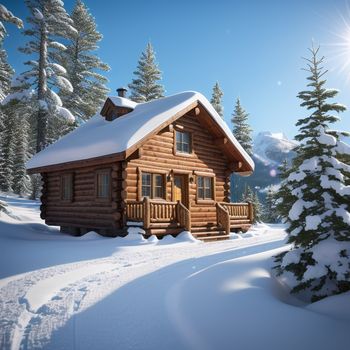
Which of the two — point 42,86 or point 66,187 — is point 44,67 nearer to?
point 42,86

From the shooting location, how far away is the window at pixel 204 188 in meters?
18.1

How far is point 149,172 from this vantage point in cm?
1566

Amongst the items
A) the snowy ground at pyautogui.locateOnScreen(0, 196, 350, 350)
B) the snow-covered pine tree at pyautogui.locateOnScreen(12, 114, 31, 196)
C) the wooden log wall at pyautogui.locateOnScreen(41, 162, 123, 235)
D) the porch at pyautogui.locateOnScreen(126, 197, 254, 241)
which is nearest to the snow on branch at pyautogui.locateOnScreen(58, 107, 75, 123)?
the wooden log wall at pyautogui.locateOnScreen(41, 162, 123, 235)

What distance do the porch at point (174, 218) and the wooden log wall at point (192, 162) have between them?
628mm

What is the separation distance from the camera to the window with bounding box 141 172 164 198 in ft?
50.9

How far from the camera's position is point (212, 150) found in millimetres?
18859

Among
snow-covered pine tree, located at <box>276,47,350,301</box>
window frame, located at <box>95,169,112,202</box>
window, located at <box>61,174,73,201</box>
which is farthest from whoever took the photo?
window, located at <box>61,174,73,201</box>

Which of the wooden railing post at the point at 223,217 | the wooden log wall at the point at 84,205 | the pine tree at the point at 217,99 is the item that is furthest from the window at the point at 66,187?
the pine tree at the point at 217,99

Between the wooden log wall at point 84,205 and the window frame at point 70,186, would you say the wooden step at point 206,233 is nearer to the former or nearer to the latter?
the wooden log wall at point 84,205

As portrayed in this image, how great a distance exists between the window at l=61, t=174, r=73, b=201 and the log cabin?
56 mm

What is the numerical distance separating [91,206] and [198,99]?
25.1ft

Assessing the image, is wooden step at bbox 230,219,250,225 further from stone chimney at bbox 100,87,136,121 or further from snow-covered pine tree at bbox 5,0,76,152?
snow-covered pine tree at bbox 5,0,76,152

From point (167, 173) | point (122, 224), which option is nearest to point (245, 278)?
point (122, 224)

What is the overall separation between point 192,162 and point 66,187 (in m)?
7.03
